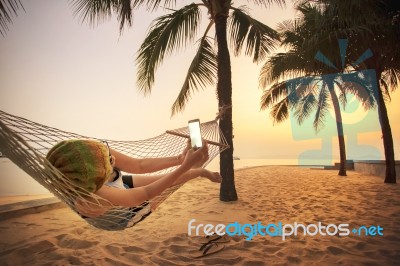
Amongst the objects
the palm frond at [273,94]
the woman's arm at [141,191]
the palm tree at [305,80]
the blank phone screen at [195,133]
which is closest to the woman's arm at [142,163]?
the blank phone screen at [195,133]

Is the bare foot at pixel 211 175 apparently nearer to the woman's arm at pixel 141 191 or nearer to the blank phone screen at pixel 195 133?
the blank phone screen at pixel 195 133

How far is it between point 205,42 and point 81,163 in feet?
12.0

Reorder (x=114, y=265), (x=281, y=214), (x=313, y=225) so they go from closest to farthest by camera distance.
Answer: (x=114, y=265) → (x=313, y=225) → (x=281, y=214)

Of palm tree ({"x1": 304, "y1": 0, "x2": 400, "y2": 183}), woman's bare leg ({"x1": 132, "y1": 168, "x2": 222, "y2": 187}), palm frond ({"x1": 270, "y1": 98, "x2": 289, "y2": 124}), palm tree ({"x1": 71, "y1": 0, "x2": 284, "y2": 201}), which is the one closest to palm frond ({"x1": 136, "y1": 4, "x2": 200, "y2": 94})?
palm tree ({"x1": 71, "y1": 0, "x2": 284, "y2": 201})

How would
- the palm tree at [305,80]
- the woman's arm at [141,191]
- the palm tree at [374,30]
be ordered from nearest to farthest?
the woman's arm at [141,191], the palm tree at [374,30], the palm tree at [305,80]

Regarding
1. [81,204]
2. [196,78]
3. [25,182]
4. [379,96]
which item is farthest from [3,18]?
[25,182]

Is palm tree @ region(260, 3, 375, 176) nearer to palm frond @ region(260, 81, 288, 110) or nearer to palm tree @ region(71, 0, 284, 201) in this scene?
palm frond @ region(260, 81, 288, 110)

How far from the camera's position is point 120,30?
326 cm

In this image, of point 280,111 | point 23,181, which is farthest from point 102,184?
point 23,181

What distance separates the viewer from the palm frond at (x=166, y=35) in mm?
3840

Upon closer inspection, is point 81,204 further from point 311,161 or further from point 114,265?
point 311,161

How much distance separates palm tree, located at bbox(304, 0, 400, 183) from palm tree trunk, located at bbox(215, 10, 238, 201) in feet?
4.73

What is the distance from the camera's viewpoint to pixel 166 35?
381cm

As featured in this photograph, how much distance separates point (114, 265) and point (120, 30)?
9.00 feet
